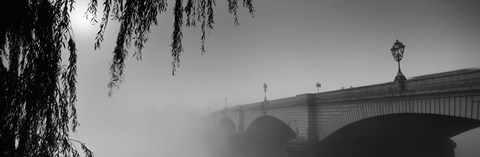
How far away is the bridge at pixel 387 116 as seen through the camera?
505 inches

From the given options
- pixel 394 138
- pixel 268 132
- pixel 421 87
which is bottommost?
pixel 268 132

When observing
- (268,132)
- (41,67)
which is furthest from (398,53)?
(268,132)

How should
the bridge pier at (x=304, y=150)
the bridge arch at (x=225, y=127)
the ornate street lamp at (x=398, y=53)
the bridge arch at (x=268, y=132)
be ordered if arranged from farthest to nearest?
1. the bridge arch at (x=225, y=127)
2. the bridge arch at (x=268, y=132)
3. the bridge pier at (x=304, y=150)
4. the ornate street lamp at (x=398, y=53)

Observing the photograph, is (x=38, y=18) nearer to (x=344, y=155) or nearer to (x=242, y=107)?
(x=344, y=155)

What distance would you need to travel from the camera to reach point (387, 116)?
17.6 m

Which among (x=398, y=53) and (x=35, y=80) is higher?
(x=398, y=53)

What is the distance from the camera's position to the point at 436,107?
44.7ft

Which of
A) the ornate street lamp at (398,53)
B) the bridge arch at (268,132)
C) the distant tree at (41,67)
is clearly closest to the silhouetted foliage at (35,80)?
the distant tree at (41,67)

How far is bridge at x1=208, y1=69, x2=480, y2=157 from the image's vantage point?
1283 centimetres

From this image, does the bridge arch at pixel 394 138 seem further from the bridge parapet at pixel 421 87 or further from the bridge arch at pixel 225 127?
the bridge arch at pixel 225 127

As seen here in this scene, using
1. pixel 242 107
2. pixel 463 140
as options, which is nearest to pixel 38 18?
pixel 242 107

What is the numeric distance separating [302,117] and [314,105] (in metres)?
1.65

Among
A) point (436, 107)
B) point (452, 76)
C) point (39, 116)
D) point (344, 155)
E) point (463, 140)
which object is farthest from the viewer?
point (463, 140)

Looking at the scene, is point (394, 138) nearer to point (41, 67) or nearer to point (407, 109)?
point (407, 109)
